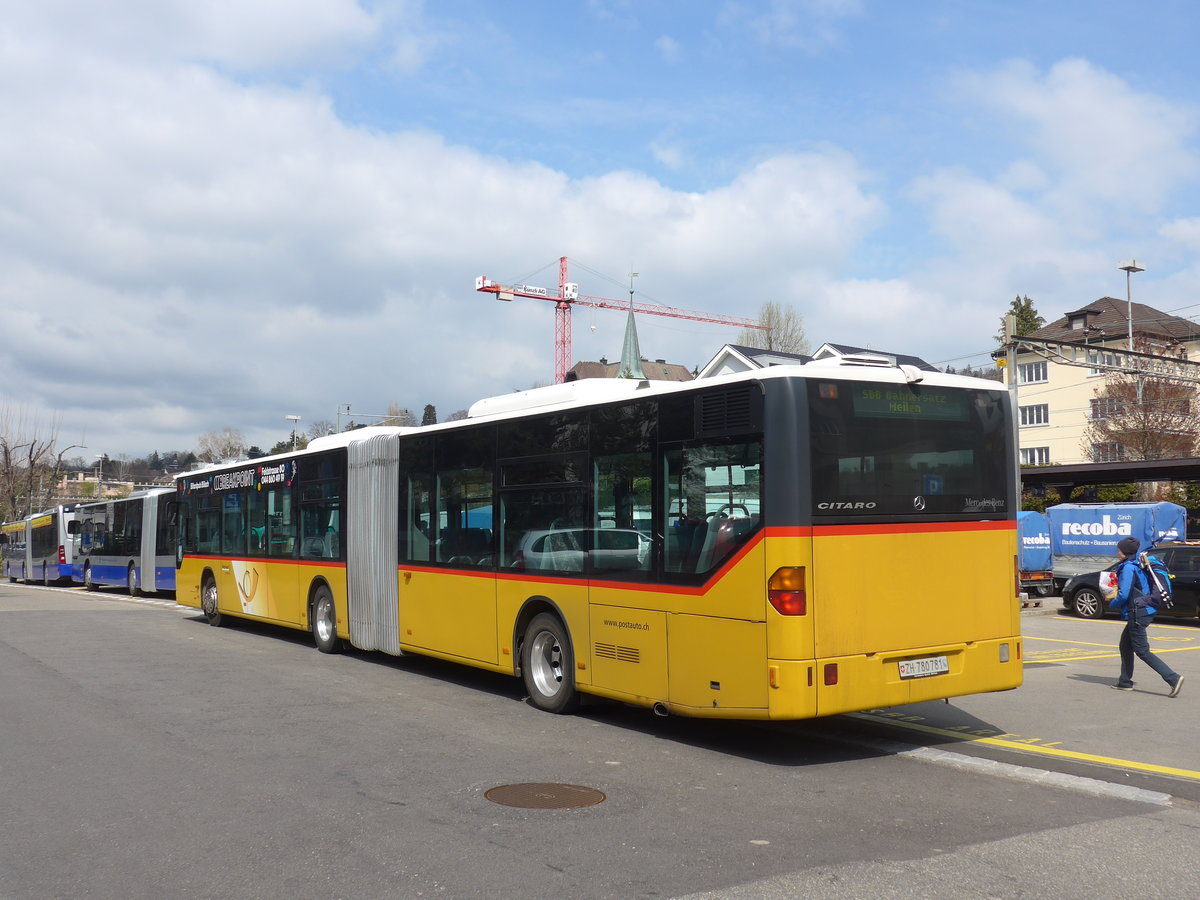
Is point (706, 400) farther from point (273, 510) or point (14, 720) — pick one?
point (273, 510)

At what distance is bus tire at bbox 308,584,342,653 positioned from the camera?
1552cm

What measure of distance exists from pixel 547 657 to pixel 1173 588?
54.1ft

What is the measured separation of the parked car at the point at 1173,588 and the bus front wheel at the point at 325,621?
15482 millimetres

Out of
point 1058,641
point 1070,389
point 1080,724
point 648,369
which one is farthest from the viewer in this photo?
point 648,369

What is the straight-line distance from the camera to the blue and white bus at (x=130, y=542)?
30641 mm

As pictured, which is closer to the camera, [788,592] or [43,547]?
[788,592]

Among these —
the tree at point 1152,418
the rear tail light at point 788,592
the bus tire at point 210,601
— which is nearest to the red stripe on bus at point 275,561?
the bus tire at point 210,601

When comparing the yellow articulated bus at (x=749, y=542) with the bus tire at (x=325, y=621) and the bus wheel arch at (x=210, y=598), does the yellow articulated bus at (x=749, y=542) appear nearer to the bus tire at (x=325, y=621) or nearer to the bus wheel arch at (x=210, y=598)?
the bus tire at (x=325, y=621)

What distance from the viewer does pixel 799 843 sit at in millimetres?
6051

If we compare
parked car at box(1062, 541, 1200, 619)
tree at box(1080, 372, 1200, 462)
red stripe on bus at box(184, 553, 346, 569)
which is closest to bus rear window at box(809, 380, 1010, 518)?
red stripe on bus at box(184, 553, 346, 569)

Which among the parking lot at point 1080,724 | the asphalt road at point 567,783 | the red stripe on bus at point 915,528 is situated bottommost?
the parking lot at point 1080,724

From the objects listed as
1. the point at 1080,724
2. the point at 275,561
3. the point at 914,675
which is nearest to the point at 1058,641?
the point at 1080,724

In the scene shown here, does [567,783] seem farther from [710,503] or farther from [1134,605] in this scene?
[1134,605]

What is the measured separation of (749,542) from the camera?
316 inches
